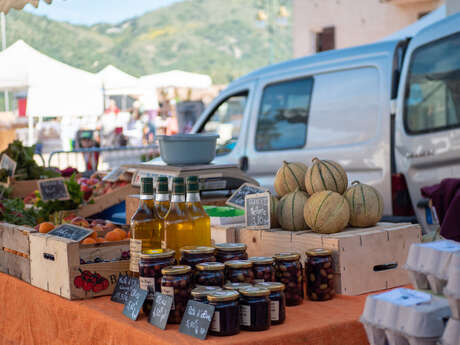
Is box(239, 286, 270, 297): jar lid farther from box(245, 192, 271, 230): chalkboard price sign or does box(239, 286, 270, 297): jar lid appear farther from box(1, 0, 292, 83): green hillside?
box(1, 0, 292, 83): green hillside

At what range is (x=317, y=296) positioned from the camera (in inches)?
90.3

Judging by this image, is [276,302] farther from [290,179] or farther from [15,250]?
[15,250]

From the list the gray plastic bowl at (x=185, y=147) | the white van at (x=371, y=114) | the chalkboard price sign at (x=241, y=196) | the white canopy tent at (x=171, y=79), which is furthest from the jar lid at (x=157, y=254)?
the white canopy tent at (x=171, y=79)

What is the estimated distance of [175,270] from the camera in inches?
77.7

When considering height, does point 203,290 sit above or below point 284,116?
below

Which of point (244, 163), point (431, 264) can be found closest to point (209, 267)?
point (431, 264)

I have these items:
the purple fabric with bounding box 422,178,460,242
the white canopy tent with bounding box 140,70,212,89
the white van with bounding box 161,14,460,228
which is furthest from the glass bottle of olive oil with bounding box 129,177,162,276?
the white canopy tent with bounding box 140,70,212,89

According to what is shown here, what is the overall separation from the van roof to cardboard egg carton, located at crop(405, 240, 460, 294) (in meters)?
3.83

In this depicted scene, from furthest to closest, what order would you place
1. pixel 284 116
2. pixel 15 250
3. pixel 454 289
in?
pixel 284 116 < pixel 15 250 < pixel 454 289

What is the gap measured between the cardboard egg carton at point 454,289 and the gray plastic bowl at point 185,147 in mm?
2077

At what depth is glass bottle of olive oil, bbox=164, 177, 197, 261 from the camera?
2.29m

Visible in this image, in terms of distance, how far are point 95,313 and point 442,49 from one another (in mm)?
3644

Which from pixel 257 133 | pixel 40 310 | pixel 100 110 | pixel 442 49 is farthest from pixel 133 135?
pixel 40 310

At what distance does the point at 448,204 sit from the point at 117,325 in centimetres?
271
